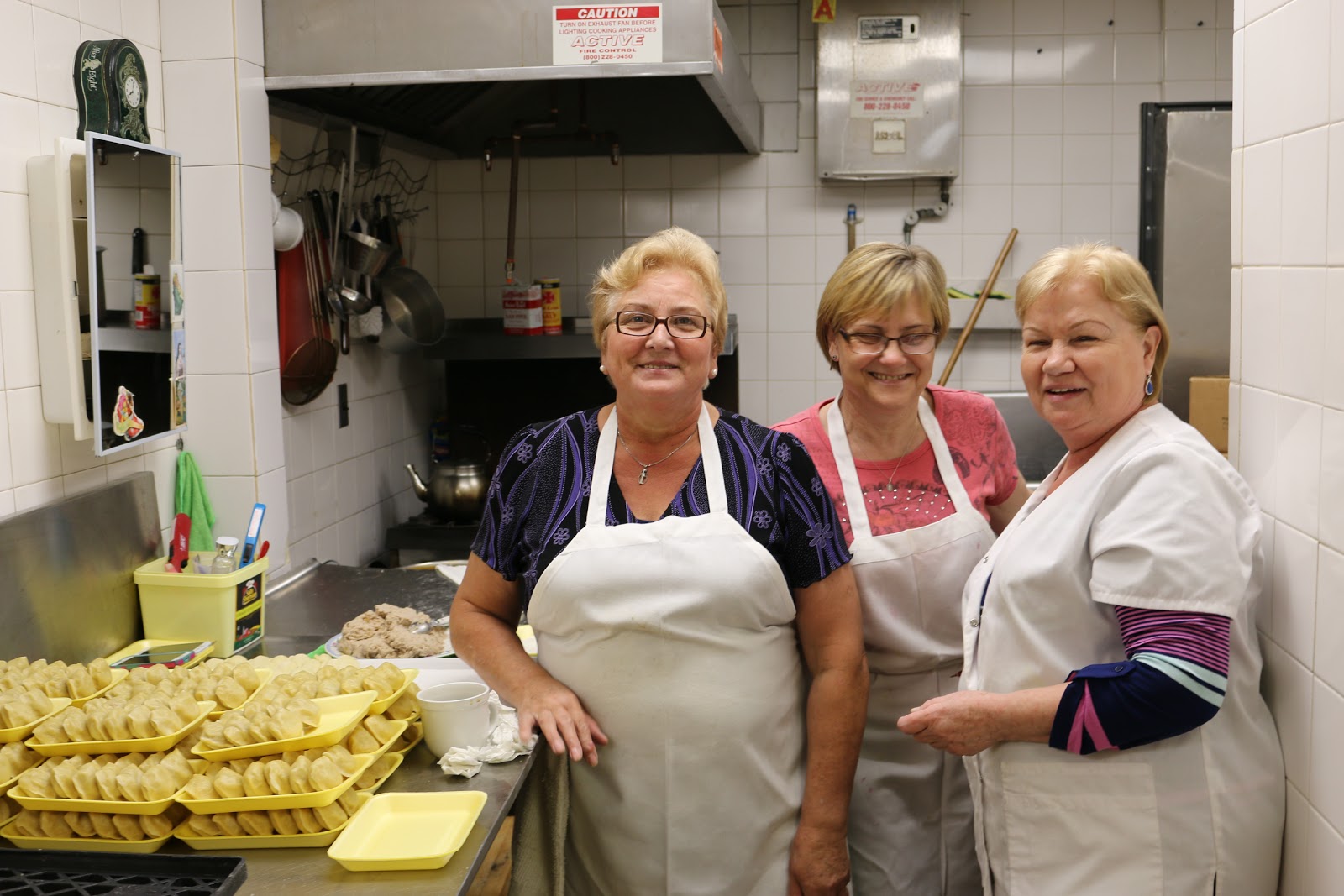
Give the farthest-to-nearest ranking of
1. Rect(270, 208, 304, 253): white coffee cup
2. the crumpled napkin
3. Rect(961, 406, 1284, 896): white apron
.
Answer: Rect(270, 208, 304, 253): white coffee cup < the crumpled napkin < Rect(961, 406, 1284, 896): white apron

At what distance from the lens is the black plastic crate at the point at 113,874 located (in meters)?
1.17

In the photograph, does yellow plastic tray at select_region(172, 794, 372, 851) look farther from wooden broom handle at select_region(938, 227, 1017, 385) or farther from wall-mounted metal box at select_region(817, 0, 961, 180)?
wall-mounted metal box at select_region(817, 0, 961, 180)

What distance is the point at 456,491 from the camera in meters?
3.25

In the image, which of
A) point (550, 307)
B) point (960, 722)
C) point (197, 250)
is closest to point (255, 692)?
point (960, 722)

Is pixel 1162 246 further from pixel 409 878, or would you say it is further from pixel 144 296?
pixel 409 878

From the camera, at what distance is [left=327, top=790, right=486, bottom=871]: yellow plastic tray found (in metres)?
1.29

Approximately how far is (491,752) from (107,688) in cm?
56

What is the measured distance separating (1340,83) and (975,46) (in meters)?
2.66

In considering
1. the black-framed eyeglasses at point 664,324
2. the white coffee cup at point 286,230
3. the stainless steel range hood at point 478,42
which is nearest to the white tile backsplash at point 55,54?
the stainless steel range hood at point 478,42

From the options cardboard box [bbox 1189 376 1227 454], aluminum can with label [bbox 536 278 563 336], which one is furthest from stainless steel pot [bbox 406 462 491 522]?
cardboard box [bbox 1189 376 1227 454]

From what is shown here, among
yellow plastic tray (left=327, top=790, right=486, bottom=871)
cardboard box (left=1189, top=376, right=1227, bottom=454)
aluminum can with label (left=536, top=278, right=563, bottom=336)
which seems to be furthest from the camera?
aluminum can with label (left=536, top=278, right=563, bottom=336)

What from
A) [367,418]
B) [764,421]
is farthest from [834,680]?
[764,421]

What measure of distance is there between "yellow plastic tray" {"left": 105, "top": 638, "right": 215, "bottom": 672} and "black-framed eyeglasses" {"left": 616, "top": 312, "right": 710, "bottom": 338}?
0.94 m

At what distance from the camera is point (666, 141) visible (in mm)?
3652
